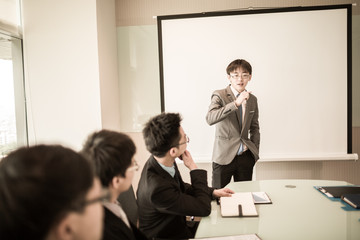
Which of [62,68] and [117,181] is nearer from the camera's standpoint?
[117,181]

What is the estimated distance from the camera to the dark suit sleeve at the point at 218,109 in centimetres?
259

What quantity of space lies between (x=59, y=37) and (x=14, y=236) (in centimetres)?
298

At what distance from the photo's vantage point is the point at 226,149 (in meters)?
2.76

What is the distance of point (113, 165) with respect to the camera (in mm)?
1076

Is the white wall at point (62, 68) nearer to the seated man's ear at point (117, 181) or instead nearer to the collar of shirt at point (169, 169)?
the collar of shirt at point (169, 169)

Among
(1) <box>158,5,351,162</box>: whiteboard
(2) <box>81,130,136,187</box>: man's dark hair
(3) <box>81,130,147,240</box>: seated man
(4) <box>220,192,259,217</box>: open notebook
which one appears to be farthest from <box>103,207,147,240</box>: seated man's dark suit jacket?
(1) <box>158,5,351,162</box>: whiteboard

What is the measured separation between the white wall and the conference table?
1.99m

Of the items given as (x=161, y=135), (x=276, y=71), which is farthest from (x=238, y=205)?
(x=276, y=71)

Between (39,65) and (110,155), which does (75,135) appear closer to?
(39,65)

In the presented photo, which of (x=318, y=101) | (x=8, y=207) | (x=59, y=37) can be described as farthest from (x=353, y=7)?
(x=8, y=207)

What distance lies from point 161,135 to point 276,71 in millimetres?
2125

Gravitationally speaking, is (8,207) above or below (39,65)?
below

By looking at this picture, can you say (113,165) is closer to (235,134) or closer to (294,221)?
(294,221)

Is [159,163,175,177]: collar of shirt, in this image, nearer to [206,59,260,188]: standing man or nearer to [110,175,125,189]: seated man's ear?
[110,175,125,189]: seated man's ear
